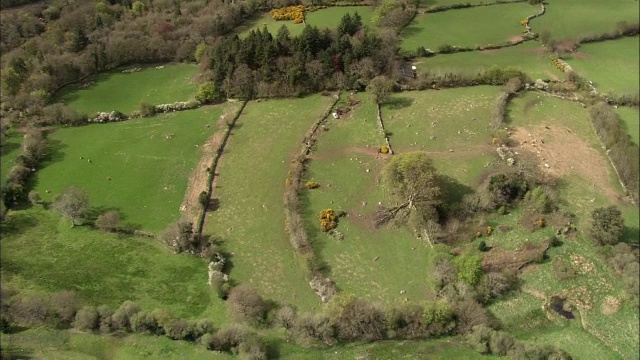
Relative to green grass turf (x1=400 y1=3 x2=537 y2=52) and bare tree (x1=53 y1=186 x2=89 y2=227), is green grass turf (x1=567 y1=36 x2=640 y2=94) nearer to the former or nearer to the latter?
green grass turf (x1=400 y1=3 x2=537 y2=52)

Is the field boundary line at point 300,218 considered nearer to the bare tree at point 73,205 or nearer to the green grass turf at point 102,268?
the green grass turf at point 102,268

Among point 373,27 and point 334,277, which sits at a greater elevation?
point 373,27

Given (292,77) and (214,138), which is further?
(292,77)

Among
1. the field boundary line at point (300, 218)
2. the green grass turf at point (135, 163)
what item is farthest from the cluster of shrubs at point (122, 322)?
the green grass turf at point (135, 163)

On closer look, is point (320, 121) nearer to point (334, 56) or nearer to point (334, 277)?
point (334, 56)

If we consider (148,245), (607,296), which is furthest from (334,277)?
(607,296)
